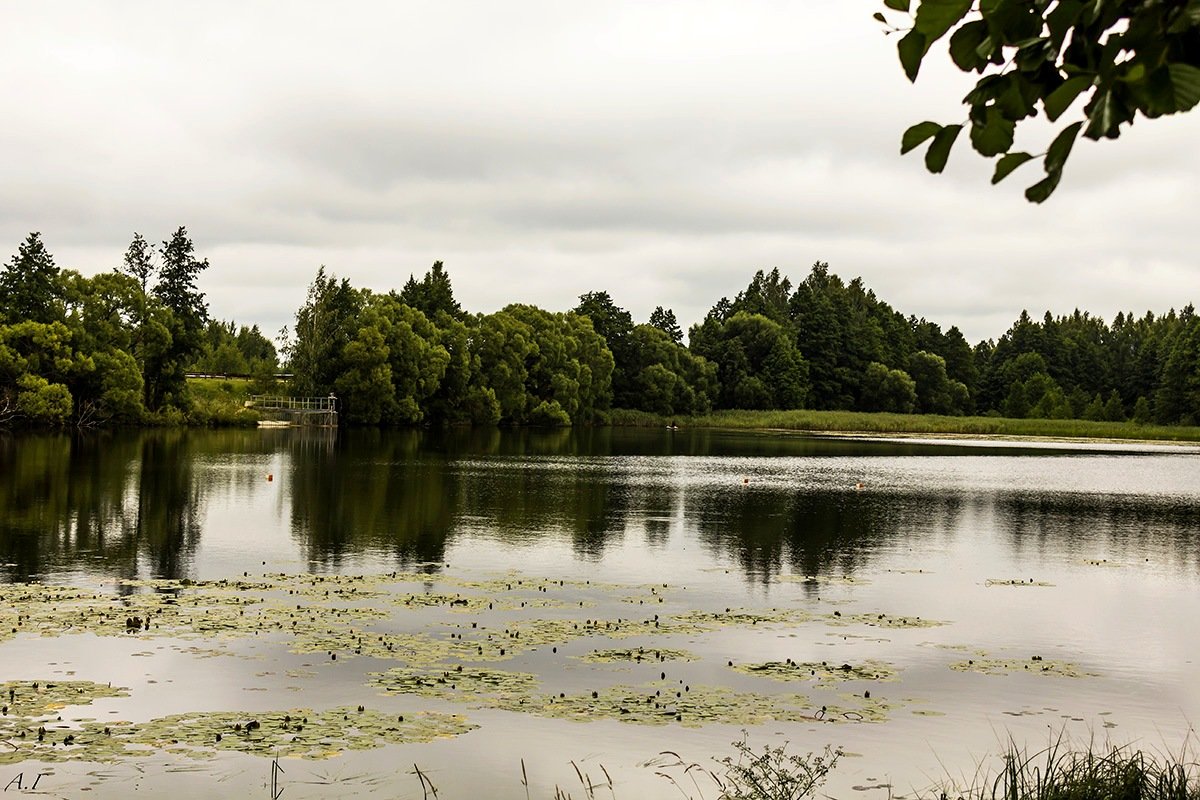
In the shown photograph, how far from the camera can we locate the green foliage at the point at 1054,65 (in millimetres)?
4266

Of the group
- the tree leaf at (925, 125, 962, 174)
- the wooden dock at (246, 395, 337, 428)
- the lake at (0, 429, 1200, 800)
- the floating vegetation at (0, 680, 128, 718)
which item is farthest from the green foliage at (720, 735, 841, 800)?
the wooden dock at (246, 395, 337, 428)

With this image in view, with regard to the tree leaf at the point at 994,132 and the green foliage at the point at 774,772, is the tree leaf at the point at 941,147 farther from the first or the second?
the green foliage at the point at 774,772

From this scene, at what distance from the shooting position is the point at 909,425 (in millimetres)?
149375

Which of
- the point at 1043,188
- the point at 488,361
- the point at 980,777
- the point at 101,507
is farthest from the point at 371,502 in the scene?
the point at 488,361

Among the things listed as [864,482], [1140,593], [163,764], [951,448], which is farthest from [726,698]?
[951,448]

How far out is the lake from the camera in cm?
1316

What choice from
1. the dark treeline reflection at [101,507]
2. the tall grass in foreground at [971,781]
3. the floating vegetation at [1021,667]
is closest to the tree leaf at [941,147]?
the tall grass in foreground at [971,781]

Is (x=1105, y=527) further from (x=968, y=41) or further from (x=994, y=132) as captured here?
(x=968, y=41)

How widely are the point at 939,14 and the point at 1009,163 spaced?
67 centimetres

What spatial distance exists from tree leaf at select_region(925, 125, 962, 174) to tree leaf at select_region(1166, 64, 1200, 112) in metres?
0.86

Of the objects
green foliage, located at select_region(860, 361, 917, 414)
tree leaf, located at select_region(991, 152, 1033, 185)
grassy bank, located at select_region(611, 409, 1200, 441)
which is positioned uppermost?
green foliage, located at select_region(860, 361, 917, 414)

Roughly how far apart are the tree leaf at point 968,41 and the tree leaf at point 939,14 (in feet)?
0.50

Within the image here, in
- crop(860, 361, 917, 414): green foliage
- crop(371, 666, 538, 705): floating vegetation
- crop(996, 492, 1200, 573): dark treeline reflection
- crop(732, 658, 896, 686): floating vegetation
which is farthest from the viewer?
crop(860, 361, 917, 414): green foliage

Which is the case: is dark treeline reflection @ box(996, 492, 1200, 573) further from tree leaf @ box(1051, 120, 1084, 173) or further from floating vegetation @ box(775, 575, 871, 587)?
tree leaf @ box(1051, 120, 1084, 173)
